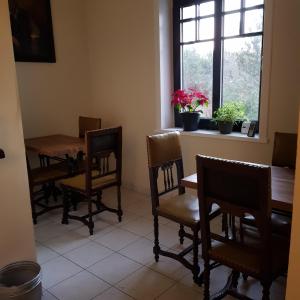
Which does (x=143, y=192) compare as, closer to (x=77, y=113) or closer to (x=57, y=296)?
(x=77, y=113)

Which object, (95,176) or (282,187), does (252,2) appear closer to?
(282,187)

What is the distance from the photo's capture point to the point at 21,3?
11.0ft

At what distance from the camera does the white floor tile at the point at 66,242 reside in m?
2.56

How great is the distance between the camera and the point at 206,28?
309 cm

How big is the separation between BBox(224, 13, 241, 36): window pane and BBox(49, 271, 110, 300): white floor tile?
2473 mm

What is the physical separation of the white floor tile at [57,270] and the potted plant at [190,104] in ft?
5.75

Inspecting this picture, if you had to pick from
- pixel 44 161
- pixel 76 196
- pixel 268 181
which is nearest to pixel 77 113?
pixel 44 161

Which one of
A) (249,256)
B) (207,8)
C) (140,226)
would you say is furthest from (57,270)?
(207,8)

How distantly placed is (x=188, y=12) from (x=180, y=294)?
2711 millimetres

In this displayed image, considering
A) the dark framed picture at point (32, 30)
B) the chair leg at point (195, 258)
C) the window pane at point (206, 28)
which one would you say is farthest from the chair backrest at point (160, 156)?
the dark framed picture at point (32, 30)

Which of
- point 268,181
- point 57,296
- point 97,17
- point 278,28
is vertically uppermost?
point 97,17

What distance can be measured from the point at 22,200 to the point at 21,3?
97.8 inches

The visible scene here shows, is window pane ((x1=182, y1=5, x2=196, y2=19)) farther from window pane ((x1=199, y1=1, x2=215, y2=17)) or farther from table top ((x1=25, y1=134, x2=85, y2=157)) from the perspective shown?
table top ((x1=25, y1=134, x2=85, y2=157))

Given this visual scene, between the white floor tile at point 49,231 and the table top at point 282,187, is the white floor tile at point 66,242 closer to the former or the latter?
the white floor tile at point 49,231
